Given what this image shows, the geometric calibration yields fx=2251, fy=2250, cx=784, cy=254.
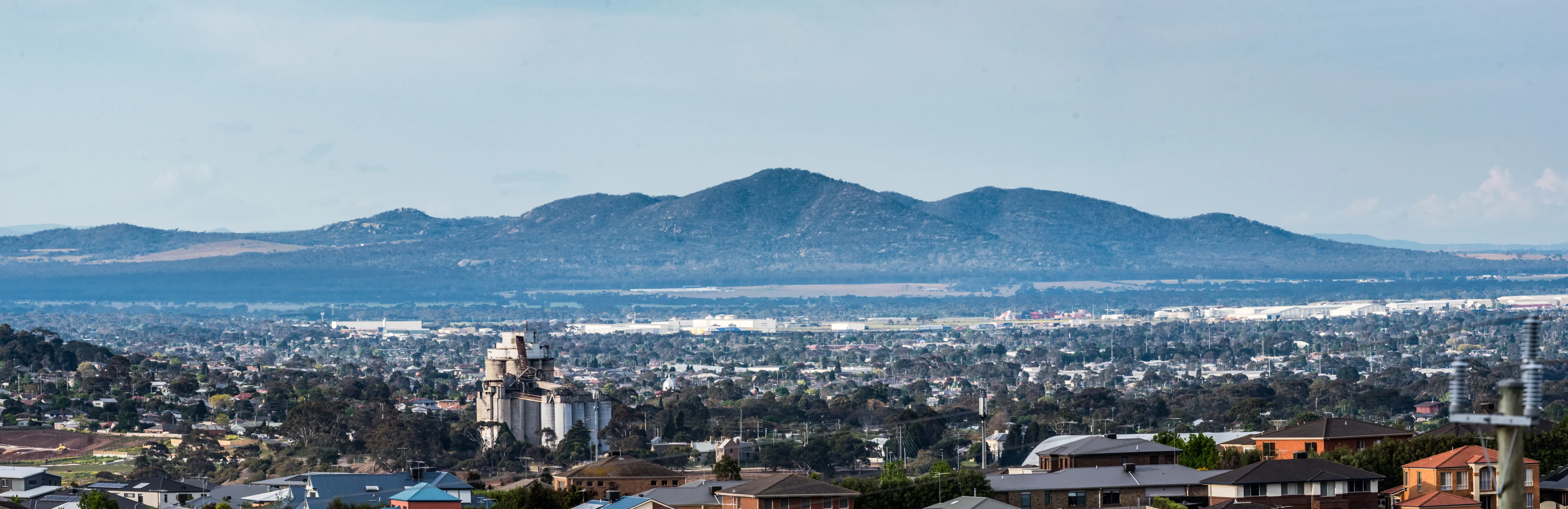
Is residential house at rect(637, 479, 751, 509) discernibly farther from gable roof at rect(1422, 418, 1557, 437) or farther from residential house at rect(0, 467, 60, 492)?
residential house at rect(0, 467, 60, 492)

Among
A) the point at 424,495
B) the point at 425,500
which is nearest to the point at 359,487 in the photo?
the point at 424,495

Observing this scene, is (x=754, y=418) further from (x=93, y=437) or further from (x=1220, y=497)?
(x=1220, y=497)

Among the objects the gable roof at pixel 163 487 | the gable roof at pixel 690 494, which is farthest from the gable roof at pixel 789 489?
the gable roof at pixel 163 487

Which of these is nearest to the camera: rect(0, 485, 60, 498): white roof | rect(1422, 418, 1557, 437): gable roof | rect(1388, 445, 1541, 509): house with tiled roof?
rect(1388, 445, 1541, 509): house with tiled roof

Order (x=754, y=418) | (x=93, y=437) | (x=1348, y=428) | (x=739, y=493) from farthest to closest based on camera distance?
(x=754, y=418), (x=93, y=437), (x=1348, y=428), (x=739, y=493)

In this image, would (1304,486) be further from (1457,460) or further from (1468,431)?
(1468,431)

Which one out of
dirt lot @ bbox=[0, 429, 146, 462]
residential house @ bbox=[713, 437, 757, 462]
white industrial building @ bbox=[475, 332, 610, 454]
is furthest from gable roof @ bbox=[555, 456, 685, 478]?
dirt lot @ bbox=[0, 429, 146, 462]

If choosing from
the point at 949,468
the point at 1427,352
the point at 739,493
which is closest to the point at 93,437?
the point at 949,468
